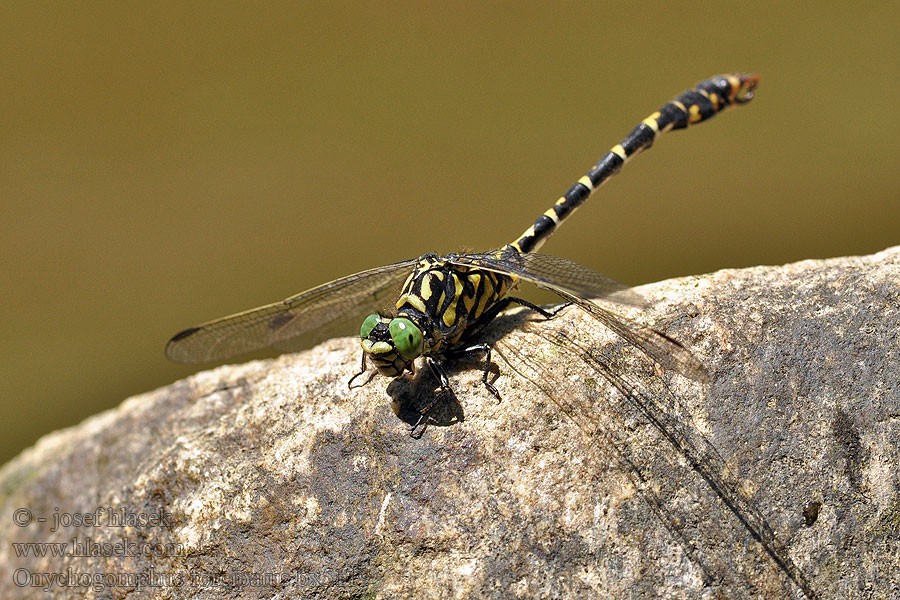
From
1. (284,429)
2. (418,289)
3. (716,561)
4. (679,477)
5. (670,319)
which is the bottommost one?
(716,561)

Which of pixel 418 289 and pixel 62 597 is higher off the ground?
pixel 418 289

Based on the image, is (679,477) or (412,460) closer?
(679,477)

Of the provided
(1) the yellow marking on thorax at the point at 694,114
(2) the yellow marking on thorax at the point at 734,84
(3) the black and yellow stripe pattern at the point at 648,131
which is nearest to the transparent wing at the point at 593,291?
(3) the black and yellow stripe pattern at the point at 648,131

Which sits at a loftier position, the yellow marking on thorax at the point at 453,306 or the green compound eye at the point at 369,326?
the yellow marking on thorax at the point at 453,306

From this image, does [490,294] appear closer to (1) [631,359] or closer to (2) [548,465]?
(1) [631,359]

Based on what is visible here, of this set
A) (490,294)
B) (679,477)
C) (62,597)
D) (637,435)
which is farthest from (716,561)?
(62,597)

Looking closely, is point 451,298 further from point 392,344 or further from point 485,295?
point 392,344

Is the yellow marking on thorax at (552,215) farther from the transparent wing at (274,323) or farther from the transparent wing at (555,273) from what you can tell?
the transparent wing at (274,323)
